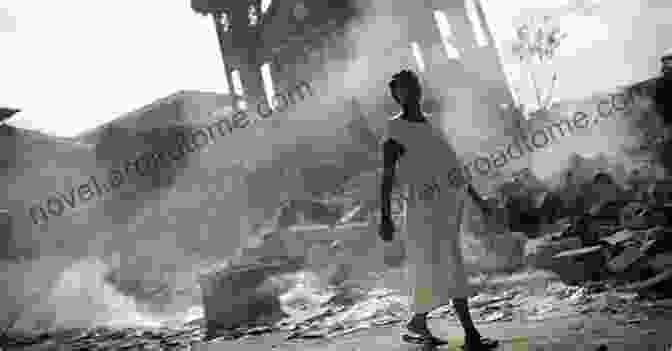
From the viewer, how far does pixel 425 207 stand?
100 inches

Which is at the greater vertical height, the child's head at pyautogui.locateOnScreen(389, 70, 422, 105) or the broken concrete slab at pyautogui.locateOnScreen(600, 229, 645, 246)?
the child's head at pyautogui.locateOnScreen(389, 70, 422, 105)

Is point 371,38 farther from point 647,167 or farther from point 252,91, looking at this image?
point 647,167

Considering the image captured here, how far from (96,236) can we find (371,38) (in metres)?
10.8

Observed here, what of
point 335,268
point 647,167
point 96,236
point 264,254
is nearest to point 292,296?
point 335,268

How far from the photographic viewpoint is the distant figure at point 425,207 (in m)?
2.49

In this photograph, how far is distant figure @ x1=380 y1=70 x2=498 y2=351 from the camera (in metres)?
2.49

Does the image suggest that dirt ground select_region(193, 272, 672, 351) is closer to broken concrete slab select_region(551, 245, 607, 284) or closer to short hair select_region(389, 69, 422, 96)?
broken concrete slab select_region(551, 245, 607, 284)

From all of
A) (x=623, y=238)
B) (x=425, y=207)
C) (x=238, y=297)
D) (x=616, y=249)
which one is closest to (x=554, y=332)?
(x=425, y=207)

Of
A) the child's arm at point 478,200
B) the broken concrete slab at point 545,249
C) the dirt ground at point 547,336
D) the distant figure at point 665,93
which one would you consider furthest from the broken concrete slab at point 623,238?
the distant figure at point 665,93

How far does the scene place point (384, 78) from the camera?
14.8 m
